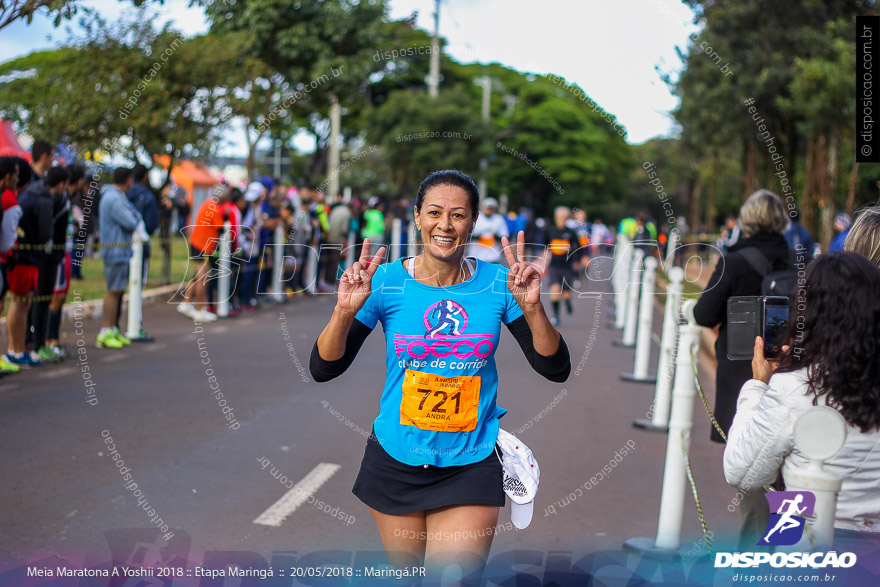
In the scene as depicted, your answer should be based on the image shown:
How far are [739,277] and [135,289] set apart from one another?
305 inches

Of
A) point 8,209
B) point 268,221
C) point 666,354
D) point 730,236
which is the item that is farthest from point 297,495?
point 730,236

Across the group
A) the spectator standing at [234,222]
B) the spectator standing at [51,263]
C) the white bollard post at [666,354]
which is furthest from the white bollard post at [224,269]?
the white bollard post at [666,354]

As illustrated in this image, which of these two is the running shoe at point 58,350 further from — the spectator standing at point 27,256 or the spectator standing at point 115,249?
the spectator standing at point 115,249

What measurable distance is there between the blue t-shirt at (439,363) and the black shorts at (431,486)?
0.03 m

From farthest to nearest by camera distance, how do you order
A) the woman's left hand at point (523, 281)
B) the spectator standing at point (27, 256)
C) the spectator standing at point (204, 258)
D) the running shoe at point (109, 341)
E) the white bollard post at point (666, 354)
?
the spectator standing at point (204, 258)
the running shoe at point (109, 341)
the spectator standing at point (27, 256)
the white bollard post at point (666, 354)
the woman's left hand at point (523, 281)

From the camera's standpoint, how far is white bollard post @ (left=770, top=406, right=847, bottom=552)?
2463mm

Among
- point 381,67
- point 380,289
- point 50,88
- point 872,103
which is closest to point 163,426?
point 380,289

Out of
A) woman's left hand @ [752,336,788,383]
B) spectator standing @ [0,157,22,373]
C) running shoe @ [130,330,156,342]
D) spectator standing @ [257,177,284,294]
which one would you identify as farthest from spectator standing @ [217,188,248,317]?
woman's left hand @ [752,336,788,383]

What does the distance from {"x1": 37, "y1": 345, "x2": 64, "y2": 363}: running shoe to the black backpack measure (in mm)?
6797

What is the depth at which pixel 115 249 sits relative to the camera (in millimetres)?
10680

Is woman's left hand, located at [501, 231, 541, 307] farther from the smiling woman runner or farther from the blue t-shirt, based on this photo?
the blue t-shirt

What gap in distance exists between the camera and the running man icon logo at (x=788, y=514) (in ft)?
8.38

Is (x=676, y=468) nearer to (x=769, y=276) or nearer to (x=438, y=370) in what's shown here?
(x=769, y=276)

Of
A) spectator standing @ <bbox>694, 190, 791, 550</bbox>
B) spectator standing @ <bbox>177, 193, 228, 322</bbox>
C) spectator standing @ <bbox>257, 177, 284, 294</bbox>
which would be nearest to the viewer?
spectator standing @ <bbox>694, 190, 791, 550</bbox>
